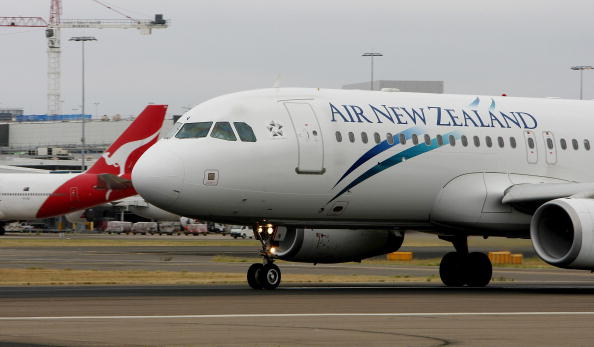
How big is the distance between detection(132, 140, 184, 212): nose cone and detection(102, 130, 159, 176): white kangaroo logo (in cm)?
5687

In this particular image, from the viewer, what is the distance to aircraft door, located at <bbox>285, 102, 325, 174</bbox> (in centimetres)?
2741

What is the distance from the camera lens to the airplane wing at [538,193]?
92.1 ft

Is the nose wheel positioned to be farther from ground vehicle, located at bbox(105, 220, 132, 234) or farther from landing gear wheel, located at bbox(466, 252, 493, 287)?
ground vehicle, located at bbox(105, 220, 132, 234)

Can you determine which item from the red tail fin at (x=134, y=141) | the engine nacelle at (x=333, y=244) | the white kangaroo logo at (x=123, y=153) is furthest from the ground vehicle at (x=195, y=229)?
the engine nacelle at (x=333, y=244)

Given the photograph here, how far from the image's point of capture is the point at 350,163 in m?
28.1

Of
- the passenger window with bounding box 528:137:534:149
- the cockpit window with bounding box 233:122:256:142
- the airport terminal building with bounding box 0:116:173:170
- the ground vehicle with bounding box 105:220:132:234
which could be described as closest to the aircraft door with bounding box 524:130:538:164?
the passenger window with bounding box 528:137:534:149

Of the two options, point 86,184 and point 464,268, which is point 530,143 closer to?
point 464,268

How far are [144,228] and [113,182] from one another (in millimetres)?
25476

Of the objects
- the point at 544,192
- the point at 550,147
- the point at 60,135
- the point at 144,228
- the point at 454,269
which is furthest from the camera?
the point at 60,135

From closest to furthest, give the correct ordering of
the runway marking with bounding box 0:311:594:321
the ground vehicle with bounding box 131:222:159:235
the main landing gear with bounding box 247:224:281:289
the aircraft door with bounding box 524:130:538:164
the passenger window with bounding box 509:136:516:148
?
the runway marking with bounding box 0:311:594:321, the main landing gear with bounding box 247:224:281:289, the passenger window with bounding box 509:136:516:148, the aircraft door with bounding box 524:130:538:164, the ground vehicle with bounding box 131:222:159:235

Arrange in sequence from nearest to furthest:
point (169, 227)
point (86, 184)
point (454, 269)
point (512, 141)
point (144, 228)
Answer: point (512, 141) < point (454, 269) < point (86, 184) < point (144, 228) < point (169, 227)

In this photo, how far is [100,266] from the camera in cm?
4512

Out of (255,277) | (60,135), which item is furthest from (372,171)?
(60,135)

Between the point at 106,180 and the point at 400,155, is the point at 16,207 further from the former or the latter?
the point at 400,155
